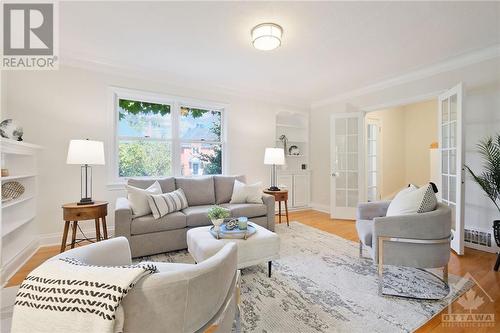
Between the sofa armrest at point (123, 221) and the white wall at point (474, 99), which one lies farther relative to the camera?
the white wall at point (474, 99)

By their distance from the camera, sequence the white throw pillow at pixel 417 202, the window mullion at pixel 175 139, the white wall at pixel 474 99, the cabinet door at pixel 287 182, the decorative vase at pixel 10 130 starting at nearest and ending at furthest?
the white throw pillow at pixel 417 202 → the decorative vase at pixel 10 130 → the white wall at pixel 474 99 → the window mullion at pixel 175 139 → the cabinet door at pixel 287 182

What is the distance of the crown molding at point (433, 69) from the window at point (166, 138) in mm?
2805

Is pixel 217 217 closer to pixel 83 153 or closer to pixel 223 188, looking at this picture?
pixel 223 188

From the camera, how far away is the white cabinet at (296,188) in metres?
5.04

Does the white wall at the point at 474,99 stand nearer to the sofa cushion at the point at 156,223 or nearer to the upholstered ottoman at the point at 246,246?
the upholstered ottoman at the point at 246,246

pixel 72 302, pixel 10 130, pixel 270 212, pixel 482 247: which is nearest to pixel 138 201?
pixel 10 130

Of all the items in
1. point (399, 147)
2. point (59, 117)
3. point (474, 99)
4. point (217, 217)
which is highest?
point (474, 99)

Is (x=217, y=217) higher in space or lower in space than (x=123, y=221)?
higher

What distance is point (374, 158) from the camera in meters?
5.56

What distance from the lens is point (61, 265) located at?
2.55 ft

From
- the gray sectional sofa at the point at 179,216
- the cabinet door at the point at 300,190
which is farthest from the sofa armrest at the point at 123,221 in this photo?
the cabinet door at the point at 300,190

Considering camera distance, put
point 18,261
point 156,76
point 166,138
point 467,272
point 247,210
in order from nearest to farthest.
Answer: point 467,272, point 18,261, point 247,210, point 156,76, point 166,138

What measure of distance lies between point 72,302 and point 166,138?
11.3 ft

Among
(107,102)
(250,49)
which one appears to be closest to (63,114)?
(107,102)
